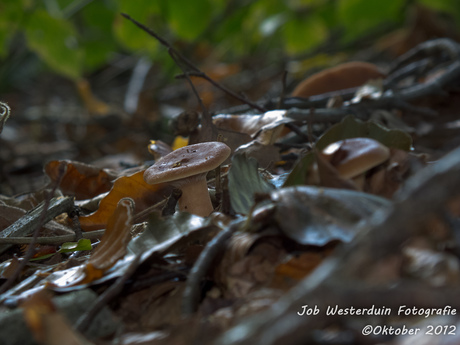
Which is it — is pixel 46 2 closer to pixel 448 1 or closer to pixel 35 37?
pixel 35 37

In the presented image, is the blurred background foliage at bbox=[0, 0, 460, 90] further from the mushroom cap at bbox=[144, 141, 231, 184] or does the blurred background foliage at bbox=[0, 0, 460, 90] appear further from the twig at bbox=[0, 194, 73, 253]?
the mushroom cap at bbox=[144, 141, 231, 184]

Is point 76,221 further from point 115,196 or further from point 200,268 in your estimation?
point 200,268

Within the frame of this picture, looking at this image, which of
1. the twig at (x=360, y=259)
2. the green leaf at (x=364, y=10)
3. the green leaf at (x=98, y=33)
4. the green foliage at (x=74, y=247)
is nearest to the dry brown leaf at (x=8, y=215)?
the green foliage at (x=74, y=247)

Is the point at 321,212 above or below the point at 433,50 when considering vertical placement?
above

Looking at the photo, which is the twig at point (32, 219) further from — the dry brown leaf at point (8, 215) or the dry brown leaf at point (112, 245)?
the dry brown leaf at point (112, 245)

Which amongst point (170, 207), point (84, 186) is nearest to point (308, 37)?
point (84, 186)

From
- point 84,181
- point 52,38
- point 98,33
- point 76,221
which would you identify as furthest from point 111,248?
point 98,33

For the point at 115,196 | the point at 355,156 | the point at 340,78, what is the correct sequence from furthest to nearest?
the point at 340,78 < the point at 115,196 < the point at 355,156

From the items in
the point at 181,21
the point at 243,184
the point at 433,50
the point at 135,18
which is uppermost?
the point at 135,18
